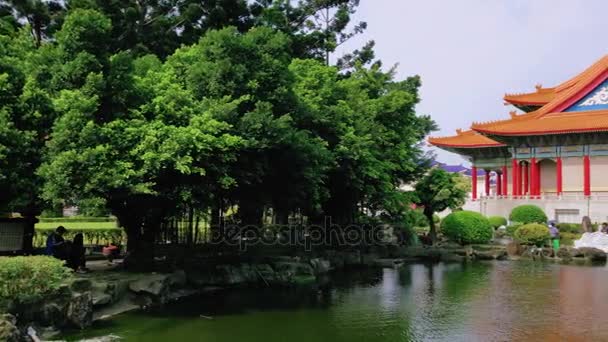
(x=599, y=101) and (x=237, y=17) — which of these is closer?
(x=237, y=17)

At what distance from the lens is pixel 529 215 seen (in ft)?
95.5

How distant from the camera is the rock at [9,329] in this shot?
7.63 metres

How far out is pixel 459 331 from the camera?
9828mm

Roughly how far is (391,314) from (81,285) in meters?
5.92

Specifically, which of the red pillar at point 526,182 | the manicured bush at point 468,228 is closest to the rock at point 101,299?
the manicured bush at point 468,228

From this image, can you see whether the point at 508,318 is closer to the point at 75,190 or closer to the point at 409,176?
the point at 75,190

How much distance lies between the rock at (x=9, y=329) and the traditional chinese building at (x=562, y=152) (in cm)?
2902

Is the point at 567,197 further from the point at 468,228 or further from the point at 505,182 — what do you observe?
the point at 468,228

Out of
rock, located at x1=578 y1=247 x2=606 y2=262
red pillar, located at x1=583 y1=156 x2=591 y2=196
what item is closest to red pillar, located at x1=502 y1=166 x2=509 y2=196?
red pillar, located at x1=583 y1=156 x2=591 y2=196

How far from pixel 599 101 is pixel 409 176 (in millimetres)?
14862

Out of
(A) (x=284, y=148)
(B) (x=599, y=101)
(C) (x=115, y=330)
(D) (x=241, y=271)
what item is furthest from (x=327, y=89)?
(B) (x=599, y=101)

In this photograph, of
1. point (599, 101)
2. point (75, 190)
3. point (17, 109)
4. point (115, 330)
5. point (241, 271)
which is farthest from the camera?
point (599, 101)

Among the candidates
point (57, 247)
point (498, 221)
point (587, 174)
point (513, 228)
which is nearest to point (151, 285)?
point (57, 247)

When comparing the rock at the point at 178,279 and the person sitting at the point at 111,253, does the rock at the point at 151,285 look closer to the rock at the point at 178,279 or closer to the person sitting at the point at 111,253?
the rock at the point at 178,279
